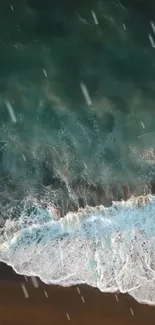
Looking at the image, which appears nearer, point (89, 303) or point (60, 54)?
point (89, 303)

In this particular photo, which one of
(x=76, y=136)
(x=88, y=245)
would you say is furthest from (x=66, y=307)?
(x=76, y=136)

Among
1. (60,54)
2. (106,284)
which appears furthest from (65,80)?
(106,284)

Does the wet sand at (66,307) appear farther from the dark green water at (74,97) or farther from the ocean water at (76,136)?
the dark green water at (74,97)

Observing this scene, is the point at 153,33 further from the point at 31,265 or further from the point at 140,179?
the point at 31,265

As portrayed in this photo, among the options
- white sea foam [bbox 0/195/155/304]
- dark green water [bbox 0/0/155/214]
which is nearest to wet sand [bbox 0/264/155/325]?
white sea foam [bbox 0/195/155/304]

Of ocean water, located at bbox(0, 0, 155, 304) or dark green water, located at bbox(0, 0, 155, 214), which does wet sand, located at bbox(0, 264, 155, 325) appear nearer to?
ocean water, located at bbox(0, 0, 155, 304)
